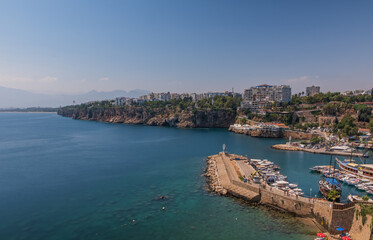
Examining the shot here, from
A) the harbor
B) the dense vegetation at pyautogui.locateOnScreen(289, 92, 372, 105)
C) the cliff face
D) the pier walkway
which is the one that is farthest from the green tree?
the cliff face

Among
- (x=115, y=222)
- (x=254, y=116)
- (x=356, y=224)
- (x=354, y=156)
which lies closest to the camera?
(x=356, y=224)

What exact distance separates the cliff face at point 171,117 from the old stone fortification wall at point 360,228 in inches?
3774

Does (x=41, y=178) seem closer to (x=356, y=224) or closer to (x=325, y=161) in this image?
(x=356, y=224)

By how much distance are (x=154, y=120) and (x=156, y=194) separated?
99939 millimetres

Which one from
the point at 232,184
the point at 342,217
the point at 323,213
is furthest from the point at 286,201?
the point at 232,184

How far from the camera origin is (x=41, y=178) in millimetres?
38094

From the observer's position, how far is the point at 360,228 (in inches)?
759

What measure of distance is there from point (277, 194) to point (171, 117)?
99.4 metres

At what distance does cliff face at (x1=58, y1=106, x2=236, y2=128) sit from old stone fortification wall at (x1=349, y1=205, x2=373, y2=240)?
95.9m

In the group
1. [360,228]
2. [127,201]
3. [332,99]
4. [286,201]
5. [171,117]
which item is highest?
[332,99]

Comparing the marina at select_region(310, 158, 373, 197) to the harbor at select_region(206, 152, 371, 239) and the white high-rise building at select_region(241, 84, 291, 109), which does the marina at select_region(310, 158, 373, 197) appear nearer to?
the harbor at select_region(206, 152, 371, 239)

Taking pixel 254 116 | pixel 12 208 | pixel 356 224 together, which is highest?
pixel 254 116

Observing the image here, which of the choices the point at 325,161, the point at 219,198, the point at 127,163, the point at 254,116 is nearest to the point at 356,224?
the point at 219,198

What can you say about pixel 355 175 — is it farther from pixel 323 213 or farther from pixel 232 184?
pixel 232 184
